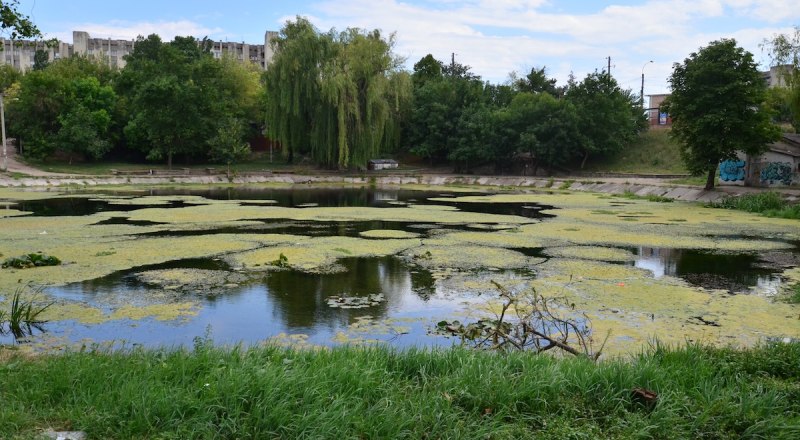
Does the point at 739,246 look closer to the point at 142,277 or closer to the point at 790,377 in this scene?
the point at 790,377

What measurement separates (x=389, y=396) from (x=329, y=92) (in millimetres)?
29538

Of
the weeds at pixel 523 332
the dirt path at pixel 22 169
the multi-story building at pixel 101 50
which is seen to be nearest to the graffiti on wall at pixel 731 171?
the weeds at pixel 523 332

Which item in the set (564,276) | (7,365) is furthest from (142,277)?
(564,276)

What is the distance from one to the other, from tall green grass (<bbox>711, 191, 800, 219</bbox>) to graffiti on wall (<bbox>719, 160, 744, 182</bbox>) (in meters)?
6.46

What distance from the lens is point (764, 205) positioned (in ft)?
62.0

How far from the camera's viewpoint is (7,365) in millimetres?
4137

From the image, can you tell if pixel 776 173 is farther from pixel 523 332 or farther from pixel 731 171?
pixel 523 332

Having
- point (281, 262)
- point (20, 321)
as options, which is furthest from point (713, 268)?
point (20, 321)

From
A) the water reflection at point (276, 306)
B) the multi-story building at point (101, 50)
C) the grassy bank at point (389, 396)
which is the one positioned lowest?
the water reflection at point (276, 306)

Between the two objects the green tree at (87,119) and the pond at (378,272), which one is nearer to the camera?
the pond at (378,272)

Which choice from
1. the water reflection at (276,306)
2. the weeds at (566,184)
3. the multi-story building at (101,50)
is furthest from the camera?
the multi-story building at (101,50)

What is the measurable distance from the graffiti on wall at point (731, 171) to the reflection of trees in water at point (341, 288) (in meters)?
22.0

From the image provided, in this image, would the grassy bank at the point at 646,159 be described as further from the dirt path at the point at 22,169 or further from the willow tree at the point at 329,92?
the dirt path at the point at 22,169

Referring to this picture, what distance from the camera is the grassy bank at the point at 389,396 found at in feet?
10.7
